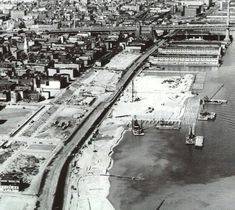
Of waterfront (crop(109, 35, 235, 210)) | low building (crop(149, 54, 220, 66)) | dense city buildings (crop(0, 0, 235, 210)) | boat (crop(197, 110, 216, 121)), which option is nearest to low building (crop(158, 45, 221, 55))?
dense city buildings (crop(0, 0, 235, 210))

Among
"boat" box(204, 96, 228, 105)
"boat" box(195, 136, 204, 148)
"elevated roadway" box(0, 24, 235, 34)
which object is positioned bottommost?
"boat" box(195, 136, 204, 148)

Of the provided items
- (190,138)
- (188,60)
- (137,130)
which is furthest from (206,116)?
(188,60)

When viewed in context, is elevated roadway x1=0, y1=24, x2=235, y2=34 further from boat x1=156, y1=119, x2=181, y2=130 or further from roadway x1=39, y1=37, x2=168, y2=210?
boat x1=156, y1=119, x2=181, y2=130

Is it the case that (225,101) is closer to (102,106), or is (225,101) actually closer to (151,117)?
(151,117)

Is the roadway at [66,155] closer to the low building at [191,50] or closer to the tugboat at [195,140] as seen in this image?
the tugboat at [195,140]

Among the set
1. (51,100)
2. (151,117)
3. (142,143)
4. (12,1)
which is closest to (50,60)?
(51,100)
